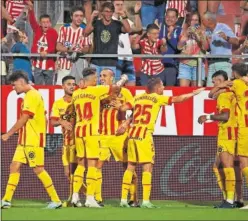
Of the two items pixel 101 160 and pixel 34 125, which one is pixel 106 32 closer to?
pixel 101 160

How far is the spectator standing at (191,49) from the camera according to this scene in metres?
20.9

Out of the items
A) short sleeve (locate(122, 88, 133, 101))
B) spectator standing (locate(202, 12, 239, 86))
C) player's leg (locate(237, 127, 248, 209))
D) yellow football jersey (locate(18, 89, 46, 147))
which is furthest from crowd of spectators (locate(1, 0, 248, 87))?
yellow football jersey (locate(18, 89, 46, 147))

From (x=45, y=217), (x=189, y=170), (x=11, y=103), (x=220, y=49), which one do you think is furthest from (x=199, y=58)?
(x=45, y=217)

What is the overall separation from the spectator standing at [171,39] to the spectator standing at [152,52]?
90 millimetres

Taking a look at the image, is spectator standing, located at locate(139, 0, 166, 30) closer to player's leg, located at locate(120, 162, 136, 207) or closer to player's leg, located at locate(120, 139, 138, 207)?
player's leg, located at locate(120, 139, 138, 207)

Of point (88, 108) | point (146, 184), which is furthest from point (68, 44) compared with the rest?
point (146, 184)

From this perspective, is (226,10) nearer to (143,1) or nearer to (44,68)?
(143,1)

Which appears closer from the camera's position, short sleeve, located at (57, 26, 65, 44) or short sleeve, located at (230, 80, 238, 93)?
short sleeve, located at (230, 80, 238, 93)

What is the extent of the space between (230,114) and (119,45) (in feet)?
11.3

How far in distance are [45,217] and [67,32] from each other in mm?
5892

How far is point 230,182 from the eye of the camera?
1859 cm

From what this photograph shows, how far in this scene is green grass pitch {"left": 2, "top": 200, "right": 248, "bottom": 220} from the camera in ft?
52.9

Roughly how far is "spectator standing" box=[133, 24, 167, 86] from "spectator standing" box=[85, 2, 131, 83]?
43cm

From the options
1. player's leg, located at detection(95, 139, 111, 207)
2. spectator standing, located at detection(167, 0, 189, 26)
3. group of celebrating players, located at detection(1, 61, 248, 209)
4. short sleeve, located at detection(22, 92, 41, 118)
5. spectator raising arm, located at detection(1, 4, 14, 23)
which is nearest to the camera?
short sleeve, located at detection(22, 92, 41, 118)
